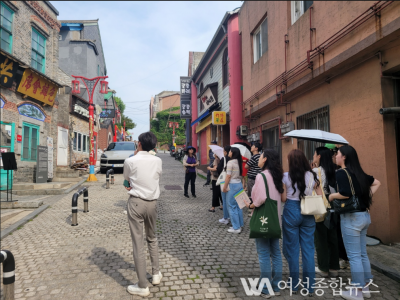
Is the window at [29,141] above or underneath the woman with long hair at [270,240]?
above

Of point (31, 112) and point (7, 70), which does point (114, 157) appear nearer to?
point (31, 112)

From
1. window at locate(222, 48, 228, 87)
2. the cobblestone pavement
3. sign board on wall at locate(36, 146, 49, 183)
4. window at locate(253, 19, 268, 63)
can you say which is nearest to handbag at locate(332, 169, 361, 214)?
the cobblestone pavement

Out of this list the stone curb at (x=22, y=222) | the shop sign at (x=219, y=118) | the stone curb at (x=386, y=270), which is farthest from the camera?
the shop sign at (x=219, y=118)

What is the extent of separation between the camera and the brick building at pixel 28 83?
11533 mm

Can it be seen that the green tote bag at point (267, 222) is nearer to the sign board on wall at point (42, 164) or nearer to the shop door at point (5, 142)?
the shop door at point (5, 142)

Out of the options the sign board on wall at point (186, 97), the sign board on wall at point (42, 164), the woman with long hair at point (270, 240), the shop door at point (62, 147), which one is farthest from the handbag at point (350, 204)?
the sign board on wall at point (186, 97)

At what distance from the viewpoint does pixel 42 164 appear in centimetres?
1310

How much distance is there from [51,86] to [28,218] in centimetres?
894

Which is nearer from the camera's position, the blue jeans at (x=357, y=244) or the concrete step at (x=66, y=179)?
the blue jeans at (x=357, y=244)

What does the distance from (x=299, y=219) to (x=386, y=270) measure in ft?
5.68

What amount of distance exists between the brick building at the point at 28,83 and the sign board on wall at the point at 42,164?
471mm

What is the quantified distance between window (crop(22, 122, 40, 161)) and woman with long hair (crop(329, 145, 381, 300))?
13251mm

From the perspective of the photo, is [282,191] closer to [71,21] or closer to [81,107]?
[81,107]

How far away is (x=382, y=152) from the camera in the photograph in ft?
16.9
